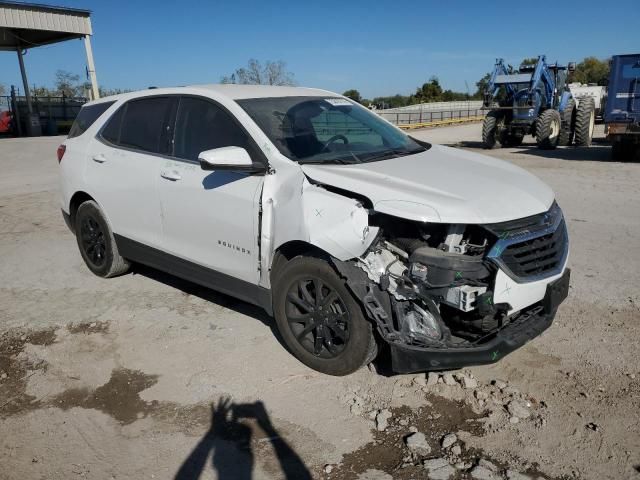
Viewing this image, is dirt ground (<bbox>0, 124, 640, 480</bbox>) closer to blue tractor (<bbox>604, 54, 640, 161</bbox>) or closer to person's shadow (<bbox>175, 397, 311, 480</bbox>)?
person's shadow (<bbox>175, 397, 311, 480</bbox>)

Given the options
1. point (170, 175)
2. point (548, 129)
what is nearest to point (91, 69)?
point (548, 129)

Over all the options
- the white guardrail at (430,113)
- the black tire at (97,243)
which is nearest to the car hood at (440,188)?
the black tire at (97,243)

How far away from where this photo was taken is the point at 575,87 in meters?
28.1

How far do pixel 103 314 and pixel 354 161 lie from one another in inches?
104

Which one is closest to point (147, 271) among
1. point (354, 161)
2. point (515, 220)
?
point (354, 161)

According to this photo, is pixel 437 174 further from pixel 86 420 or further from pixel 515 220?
pixel 86 420

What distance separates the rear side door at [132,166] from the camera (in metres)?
4.52

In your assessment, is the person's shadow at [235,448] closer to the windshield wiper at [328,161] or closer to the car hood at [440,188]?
the car hood at [440,188]

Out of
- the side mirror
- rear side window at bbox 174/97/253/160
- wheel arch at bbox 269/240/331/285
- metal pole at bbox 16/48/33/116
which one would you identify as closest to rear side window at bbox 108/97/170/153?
rear side window at bbox 174/97/253/160

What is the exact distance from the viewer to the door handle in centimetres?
422

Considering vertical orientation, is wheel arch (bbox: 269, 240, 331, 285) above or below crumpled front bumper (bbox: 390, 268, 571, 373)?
above

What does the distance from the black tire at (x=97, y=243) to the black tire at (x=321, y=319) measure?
2.33 metres

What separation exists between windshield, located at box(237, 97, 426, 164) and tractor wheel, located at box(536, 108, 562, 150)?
13.9 m

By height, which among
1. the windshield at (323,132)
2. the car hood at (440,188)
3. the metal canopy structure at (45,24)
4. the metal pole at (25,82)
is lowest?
the car hood at (440,188)
